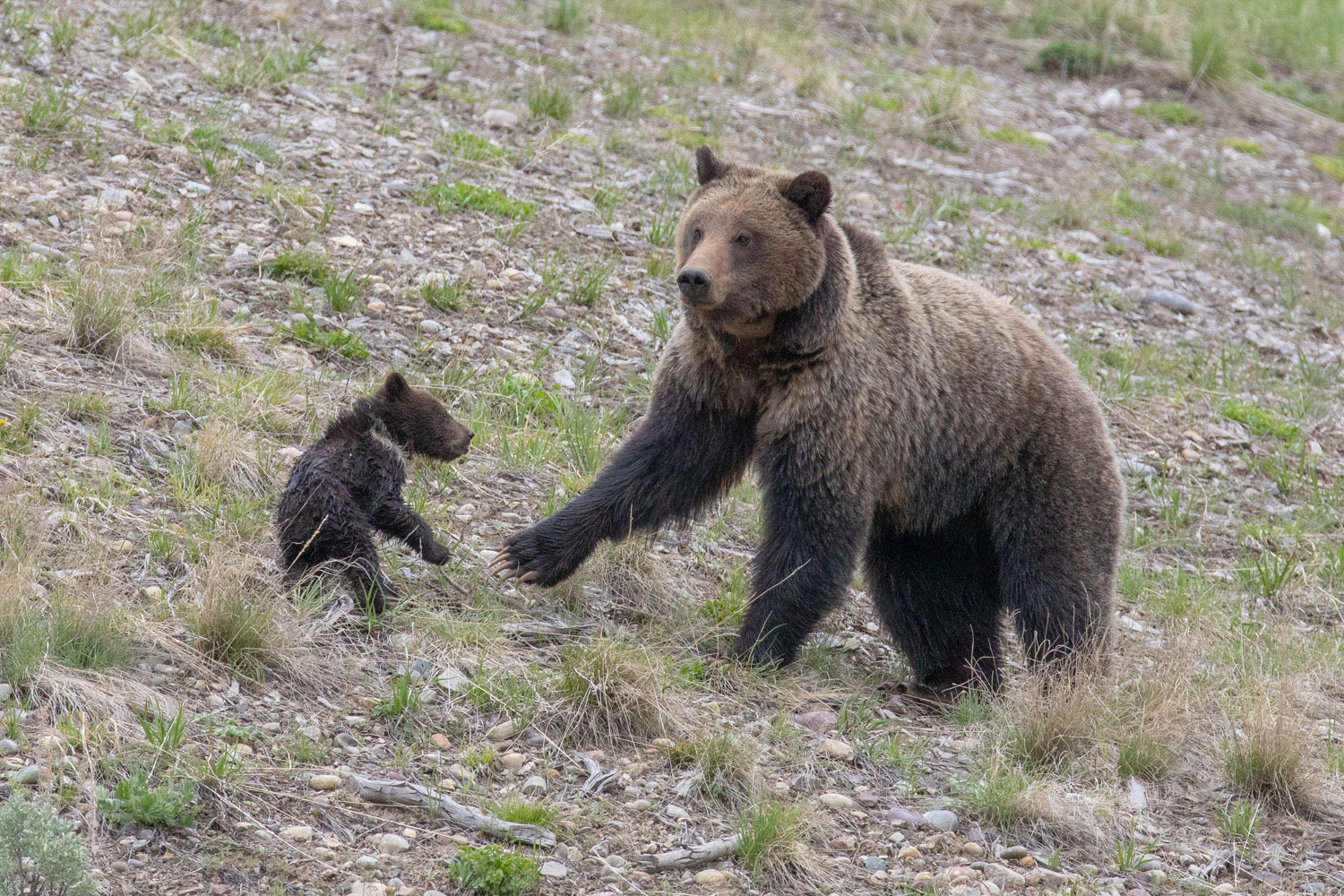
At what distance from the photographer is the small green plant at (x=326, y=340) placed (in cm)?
695

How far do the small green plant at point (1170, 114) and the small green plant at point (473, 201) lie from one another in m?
7.65

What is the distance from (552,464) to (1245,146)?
9580 mm

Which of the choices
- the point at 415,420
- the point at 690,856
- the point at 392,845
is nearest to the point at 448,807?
the point at 392,845

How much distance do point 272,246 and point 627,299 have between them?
6.80ft

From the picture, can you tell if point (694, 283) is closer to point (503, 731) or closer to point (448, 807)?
point (503, 731)

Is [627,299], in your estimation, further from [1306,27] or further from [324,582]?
[1306,27]

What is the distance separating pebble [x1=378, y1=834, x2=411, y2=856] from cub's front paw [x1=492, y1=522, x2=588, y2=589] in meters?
1.87

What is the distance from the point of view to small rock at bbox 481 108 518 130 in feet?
32.3

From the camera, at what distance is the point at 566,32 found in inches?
471

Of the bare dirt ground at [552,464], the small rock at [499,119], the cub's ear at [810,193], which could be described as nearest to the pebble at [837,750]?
the bare dirt ground at [552,464]

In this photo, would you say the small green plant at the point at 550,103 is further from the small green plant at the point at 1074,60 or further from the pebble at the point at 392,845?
the pebble at the point at 392,845

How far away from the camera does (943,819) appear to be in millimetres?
4516

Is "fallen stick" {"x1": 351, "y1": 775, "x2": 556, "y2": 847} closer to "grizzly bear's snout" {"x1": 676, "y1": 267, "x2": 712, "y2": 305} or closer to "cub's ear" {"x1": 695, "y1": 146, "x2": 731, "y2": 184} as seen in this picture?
"grizzly bear's snout" {"x1": 676, "y1": 267, "x2": 712, "y2": 305}

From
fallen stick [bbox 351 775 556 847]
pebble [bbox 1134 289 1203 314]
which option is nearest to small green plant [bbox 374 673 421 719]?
fallen stick [bbox 351 775 556 847]
